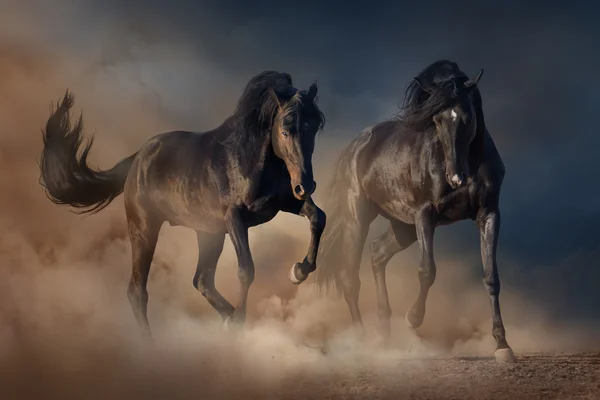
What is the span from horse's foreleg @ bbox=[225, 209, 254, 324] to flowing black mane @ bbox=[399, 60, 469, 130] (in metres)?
2.99

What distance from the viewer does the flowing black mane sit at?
1127 centimetres

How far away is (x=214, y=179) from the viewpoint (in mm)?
10633

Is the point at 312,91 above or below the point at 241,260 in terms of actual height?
above

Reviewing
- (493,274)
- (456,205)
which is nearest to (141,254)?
(456,205)

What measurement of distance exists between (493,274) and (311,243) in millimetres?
2613

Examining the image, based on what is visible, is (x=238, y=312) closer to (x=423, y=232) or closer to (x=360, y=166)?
(x=423, y=232)

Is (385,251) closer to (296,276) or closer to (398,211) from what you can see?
(398,211)

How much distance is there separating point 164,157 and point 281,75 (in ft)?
6.64

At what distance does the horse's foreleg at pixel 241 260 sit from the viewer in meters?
9.98

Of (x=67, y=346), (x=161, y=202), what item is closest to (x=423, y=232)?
(x=161, y=202)

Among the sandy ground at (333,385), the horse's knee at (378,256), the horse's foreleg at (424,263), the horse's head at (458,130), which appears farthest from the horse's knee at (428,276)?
the horse's knee at (378,256)

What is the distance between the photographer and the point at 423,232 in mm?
11383

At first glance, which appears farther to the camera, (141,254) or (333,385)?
(141,254)

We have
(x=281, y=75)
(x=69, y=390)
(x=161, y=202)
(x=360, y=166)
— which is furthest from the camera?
(x=360, y=166)
